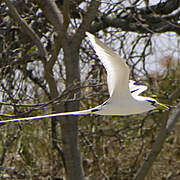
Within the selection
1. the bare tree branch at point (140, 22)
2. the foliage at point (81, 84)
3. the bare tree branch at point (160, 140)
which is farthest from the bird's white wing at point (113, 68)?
the bare tree branch at point (160, 140)

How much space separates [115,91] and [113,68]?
18cm

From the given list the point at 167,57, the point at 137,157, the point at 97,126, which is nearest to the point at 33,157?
the point at 97,126

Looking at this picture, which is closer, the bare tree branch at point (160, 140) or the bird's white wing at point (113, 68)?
the bird's white wing at point (113, 68)

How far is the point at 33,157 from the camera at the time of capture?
443cm

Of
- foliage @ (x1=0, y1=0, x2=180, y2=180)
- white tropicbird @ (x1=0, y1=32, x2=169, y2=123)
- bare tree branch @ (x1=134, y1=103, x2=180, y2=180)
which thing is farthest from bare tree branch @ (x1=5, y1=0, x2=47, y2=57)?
bare tree branch @ (x1=134, y1=103, x2=180, y2=180)

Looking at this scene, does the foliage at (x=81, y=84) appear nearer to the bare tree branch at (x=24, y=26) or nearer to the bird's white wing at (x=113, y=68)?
the bare tree branch at (x=24, y=26)

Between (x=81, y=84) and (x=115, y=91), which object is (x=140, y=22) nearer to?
(x=81, y=84)

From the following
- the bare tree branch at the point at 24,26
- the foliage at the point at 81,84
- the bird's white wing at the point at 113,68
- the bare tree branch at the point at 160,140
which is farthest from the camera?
the bare tree branch at the point at 160,140

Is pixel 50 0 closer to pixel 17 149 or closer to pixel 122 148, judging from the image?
pixel 17 149

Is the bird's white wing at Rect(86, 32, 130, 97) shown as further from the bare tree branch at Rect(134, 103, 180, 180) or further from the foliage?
the bare tree branch at Rect(134, 103, 180, 180)

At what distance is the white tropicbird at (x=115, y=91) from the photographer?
5.83 feet

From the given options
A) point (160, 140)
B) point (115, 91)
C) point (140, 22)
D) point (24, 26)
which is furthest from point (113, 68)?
point (160, 140)

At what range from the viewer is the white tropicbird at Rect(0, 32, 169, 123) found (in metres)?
1.78

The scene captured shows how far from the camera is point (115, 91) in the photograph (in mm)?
1950
